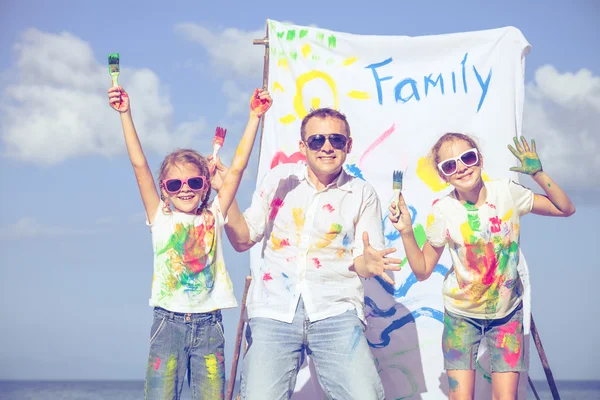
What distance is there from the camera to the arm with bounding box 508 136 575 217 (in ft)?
13.7

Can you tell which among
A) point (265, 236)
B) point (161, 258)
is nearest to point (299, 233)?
point (265, 236)

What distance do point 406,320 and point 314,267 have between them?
133 centimetres

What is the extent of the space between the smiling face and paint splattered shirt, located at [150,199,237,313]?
60cm

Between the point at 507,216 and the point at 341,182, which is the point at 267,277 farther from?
the point at 507,216

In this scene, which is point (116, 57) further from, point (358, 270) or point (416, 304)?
point (416, 304)

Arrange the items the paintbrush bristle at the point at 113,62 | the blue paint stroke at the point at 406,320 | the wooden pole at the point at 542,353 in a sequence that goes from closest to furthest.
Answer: the paintbrush bristle at the point at 113,62 < the wooden pole at the point at 542,353 < the blue paint stroke at the point at 406,320

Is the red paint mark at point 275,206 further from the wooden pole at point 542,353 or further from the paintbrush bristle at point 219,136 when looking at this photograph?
the wooden pole at point 542,353

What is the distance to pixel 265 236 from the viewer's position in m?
4.36

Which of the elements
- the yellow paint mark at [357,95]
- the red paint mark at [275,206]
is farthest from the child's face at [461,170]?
the yellow paint mark at [357,95]

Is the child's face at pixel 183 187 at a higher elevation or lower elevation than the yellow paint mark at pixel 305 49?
lower

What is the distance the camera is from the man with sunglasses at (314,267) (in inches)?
153

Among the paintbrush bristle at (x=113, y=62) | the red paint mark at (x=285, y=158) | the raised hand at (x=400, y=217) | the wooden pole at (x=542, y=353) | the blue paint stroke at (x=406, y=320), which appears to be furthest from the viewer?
the red paint mark at (x=285, y=158)

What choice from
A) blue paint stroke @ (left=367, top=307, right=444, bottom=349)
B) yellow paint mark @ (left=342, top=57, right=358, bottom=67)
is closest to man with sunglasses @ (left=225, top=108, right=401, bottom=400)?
blue paint stroke @ (left=367, top=307, right=444, bottom=349)

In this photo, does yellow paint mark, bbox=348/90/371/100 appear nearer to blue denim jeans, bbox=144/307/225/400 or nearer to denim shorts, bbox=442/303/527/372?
denim shorts, bbox=442/303/527/372
